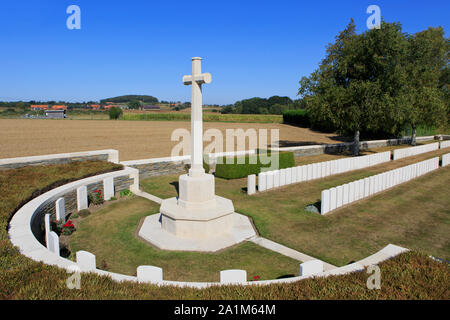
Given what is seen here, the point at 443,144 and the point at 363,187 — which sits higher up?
the point at 443,144

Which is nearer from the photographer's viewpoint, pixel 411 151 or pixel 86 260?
pixel 86 260

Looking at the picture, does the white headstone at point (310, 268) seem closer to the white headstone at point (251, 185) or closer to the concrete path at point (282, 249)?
the concrete path at point (282, 249)

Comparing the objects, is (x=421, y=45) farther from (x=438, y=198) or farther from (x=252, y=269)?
(x=252, y=269)

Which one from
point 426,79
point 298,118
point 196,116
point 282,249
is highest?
point 426,79

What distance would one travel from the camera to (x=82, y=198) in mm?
9148

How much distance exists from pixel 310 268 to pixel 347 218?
507 cm

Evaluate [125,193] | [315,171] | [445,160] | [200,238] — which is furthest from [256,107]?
[200,238]

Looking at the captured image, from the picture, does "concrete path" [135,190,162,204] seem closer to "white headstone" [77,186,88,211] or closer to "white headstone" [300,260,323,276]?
"white headstone" [77,186,88,211]

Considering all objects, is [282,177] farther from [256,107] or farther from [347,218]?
[256,107]

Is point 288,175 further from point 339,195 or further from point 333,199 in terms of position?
point 333,199

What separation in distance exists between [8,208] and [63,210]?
1.52m

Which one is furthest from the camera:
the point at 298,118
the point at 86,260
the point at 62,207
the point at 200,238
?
the point at 298,118

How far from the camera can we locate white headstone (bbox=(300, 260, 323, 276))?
14.9 ft

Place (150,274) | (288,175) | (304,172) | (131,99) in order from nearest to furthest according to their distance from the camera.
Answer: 1. (150,274)
2. (288,175)
3. (304,172)
4. (131,99)
